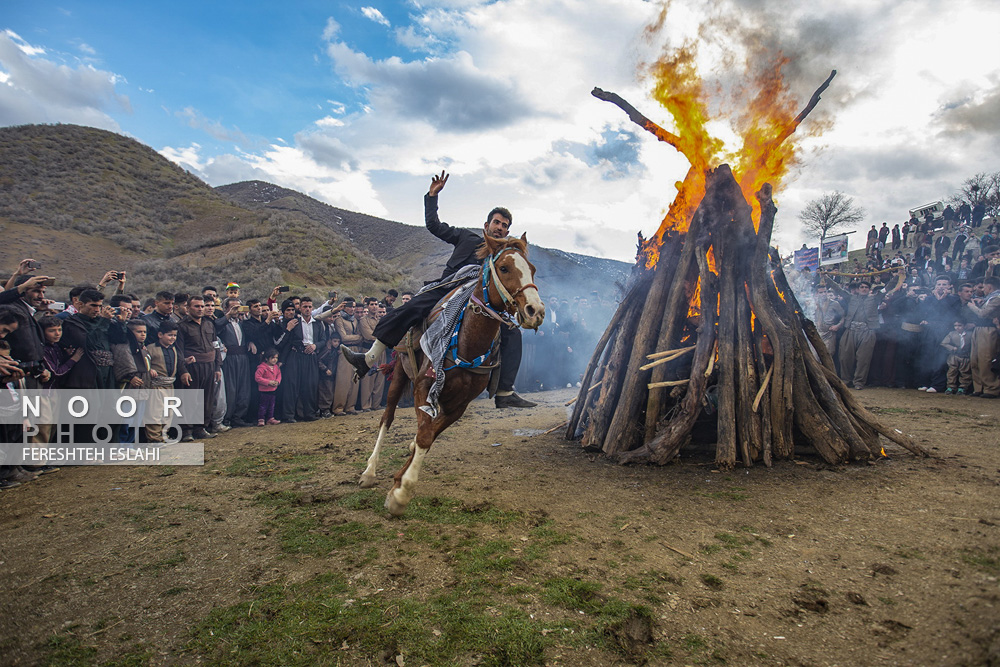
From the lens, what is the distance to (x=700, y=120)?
723 cm

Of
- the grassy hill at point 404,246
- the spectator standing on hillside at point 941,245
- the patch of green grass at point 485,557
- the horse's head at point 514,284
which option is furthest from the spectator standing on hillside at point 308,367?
the spectator standing on hillside at point 941,245

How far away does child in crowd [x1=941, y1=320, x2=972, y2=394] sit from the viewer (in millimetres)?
11641

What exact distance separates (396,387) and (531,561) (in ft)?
11.0

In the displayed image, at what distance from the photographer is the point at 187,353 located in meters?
8.98

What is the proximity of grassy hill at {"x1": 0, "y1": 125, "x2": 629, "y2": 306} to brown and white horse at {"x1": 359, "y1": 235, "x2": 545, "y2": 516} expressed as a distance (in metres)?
16.1

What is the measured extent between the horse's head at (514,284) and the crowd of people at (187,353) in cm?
281

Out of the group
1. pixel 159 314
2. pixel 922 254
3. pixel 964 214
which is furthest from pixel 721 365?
pixel 964 214

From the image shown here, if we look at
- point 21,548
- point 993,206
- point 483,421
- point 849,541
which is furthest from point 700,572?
point 993,206

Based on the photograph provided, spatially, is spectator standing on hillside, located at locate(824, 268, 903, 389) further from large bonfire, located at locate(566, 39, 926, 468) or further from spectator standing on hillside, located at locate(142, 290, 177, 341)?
spectator standing on hillside, located at locate(142, 290, 177, 341)

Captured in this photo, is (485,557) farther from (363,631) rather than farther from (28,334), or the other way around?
(28,334)

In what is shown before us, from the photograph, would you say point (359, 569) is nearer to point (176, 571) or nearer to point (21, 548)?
point (176, 571)

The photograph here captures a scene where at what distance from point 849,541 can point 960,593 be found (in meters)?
0.92

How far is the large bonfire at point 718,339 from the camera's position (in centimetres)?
616

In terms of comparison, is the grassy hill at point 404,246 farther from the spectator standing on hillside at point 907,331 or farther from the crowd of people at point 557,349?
the spectator standing on hillside at point 907,331
